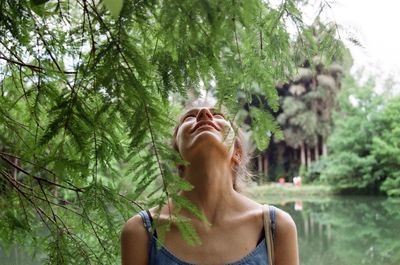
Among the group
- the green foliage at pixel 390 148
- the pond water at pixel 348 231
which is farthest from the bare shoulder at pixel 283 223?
the green foliage at pixel 390 148

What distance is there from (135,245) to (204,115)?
0.71 feet

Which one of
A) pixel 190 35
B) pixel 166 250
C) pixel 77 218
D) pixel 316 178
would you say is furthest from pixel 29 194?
pixel 316 178

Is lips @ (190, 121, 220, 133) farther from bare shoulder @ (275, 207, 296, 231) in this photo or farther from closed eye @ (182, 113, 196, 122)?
bare shoulder @ (275, 207, 296, 231)

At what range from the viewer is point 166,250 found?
0.75 m

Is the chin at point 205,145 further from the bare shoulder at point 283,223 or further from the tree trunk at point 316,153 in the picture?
the tree trunk at point 316,153

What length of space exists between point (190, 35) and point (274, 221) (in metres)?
0.32

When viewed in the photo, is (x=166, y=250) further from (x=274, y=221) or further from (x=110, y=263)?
(x=110, y=263)

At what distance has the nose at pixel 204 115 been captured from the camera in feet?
2.63

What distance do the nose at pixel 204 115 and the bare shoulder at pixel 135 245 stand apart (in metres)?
0.18

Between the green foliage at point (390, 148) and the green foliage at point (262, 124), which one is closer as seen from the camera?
the green foliage at point (262, 124)

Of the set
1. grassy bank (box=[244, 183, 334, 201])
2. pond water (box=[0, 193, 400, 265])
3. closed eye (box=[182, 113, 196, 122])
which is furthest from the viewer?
grassy bank (box=[244, 183, 334, 201])

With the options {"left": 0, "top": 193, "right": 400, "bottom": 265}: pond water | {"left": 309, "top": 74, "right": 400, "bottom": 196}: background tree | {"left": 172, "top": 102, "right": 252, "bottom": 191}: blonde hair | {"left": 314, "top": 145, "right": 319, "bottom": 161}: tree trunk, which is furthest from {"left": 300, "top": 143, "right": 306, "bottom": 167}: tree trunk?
{"left": 172, "top": 102, "right": 252, "bottom": 191}: blonde hair

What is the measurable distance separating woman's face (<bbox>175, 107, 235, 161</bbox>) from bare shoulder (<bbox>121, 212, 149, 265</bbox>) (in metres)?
0.12

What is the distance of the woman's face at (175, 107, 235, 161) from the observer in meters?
0.77
